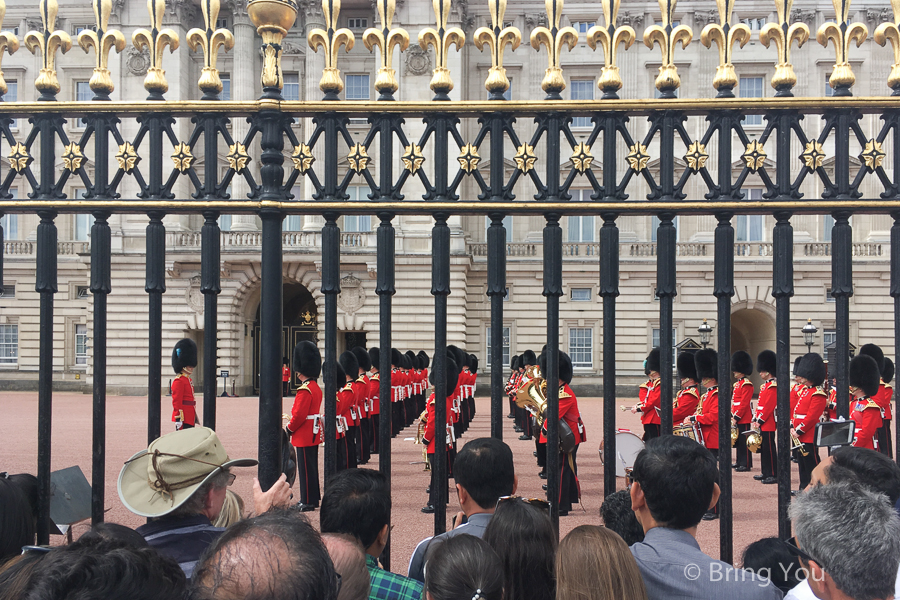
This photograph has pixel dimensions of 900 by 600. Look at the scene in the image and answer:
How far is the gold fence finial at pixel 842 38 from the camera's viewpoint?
271cm

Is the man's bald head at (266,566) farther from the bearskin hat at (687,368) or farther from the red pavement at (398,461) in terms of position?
the bearskin hat at (687,368)

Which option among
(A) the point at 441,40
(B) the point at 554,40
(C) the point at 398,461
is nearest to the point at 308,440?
(C) the point at 398,461

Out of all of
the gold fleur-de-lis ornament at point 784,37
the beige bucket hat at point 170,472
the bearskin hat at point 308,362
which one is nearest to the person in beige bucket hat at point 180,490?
the beige bucket hat at point 170,472

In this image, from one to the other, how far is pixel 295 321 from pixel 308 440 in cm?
1924

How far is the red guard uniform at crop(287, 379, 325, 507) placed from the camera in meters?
7.23

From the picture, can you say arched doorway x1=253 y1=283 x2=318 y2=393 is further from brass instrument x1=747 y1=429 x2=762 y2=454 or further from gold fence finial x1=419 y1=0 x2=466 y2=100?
gold fence finial x1=419 y1=0 x2=466 y2=100

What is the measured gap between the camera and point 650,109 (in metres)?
2.79

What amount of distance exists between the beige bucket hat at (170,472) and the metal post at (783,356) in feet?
6.35

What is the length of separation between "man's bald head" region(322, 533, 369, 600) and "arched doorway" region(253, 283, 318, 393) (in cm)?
2260

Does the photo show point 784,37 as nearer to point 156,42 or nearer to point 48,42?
point 156,42

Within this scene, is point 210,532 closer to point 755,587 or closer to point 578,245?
point 755,587

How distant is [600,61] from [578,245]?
5430mm

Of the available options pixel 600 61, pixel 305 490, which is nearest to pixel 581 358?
pixel 600 61

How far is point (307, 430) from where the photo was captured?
7.28m
